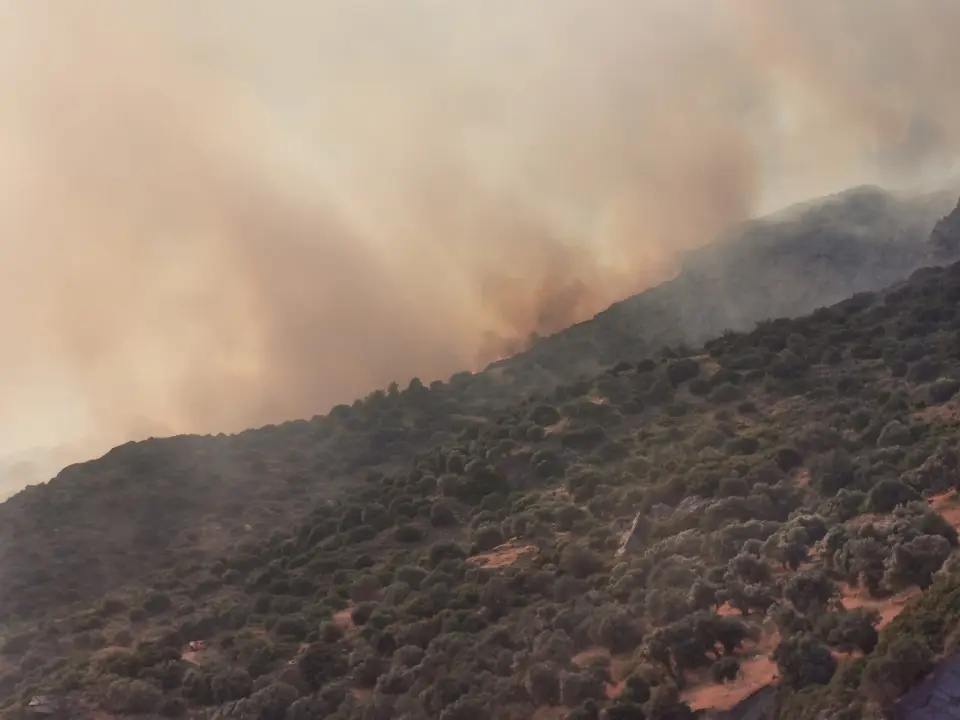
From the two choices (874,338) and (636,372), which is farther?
(636,372)

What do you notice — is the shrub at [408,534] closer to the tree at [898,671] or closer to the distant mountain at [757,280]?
the tree at [898,671]

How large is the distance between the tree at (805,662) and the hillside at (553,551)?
→ 4 centimetres

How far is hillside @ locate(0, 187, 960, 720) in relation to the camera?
19.4m

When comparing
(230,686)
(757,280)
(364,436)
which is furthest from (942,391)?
(757,280)

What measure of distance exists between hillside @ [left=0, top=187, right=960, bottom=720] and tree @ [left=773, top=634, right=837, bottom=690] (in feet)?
0.12

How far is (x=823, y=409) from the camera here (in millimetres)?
37969

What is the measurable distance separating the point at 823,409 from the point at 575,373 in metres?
42.5

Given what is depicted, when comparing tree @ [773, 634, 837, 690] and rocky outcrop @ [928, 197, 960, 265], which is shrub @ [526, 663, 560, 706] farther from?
rocky outcrop @ [928, 197, 960, 265]

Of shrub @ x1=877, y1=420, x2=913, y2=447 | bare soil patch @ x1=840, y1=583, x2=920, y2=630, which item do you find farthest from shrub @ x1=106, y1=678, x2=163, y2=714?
shrub @ x1=877, y1=420, x2=913, y2=447

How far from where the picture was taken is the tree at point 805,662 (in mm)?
15492

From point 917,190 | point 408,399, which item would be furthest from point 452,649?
point 917,190

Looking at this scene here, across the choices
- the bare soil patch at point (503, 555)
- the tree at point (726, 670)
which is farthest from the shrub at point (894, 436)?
the tree at point (726, 670)

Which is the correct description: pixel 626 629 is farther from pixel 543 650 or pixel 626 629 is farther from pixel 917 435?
pixel 917 435

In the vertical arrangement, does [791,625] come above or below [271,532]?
below
